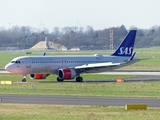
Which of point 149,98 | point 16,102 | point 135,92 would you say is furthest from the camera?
point 135,92

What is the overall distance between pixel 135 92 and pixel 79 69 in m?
18.2

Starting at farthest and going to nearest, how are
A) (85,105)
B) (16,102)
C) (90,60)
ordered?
(90,60)
(16,102)
(85,105)

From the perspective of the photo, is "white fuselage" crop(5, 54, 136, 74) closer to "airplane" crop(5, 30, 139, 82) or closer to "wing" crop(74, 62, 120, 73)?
"airplane" crop(5, 30, 139, 82)

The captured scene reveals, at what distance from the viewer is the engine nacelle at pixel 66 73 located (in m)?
66.0

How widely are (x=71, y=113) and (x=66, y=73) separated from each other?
3163cm

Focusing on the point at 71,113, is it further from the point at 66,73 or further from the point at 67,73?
the point at 67,73

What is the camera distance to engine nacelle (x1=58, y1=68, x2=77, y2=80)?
6602 centimetres

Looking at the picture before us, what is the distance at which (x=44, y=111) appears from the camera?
35.7 metres

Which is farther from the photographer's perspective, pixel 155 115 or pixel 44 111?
pixel 44 111

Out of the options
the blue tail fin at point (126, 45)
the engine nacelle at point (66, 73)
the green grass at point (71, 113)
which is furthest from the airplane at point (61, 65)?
the green grass at point (71, 113)

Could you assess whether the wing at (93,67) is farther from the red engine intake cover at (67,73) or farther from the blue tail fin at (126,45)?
the blue tail fin at (126,45)

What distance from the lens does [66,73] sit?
2603 inches

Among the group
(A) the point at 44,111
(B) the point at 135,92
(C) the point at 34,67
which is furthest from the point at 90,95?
(C) the point at 34,67

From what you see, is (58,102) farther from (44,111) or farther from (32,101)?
(44,111)
